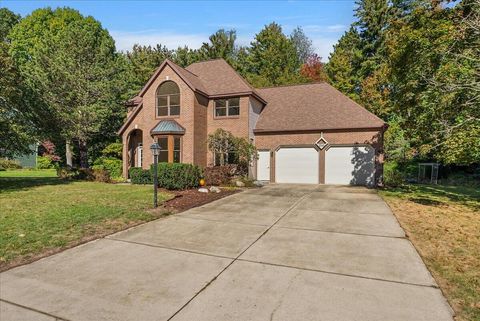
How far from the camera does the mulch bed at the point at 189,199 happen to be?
10.5 meters

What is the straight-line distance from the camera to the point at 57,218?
Answer: 806 centimetres

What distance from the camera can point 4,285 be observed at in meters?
4.36

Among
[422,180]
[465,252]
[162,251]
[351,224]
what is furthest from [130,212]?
[422,180]

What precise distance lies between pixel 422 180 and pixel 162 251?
25.1m

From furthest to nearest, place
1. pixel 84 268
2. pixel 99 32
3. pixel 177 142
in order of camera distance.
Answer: pixel 99 32
pixel 177 142
pixel 84 268

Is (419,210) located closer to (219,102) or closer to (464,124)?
(464,124)

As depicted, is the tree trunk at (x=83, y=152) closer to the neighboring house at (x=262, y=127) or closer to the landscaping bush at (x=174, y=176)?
the neighboring house at (x=262, y=127)

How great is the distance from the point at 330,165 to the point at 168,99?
1191 cm

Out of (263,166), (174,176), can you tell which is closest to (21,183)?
(174,176)

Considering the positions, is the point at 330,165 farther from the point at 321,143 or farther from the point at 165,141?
the point at 165,141

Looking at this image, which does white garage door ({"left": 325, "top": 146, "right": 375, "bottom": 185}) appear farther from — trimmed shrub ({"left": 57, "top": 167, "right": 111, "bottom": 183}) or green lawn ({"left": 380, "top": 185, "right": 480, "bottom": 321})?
trimmed shrub ({"left": 57, "top": 167, "right": 111, "bottom": 183})

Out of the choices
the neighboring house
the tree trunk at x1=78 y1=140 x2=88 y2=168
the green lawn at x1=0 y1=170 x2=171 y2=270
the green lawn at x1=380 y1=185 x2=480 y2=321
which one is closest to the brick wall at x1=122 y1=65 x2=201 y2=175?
the neighboring house

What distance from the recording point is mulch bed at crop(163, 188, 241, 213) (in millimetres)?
10490

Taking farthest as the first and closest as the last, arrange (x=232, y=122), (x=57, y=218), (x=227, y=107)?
(x=227, y=107)
(x=232, y=122)
(x=57, y=218)
